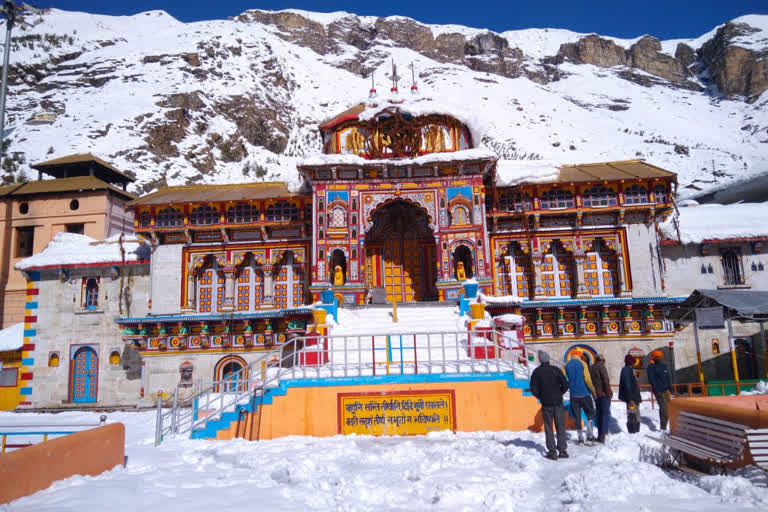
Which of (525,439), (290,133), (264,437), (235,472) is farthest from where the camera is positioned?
(290,133)

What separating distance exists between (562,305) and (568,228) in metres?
3.98

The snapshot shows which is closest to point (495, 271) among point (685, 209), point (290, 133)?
point (685, 209)

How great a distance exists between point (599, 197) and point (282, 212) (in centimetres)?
1472

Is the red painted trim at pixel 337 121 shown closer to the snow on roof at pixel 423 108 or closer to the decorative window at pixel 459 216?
the snow on roof at pixel 423 108

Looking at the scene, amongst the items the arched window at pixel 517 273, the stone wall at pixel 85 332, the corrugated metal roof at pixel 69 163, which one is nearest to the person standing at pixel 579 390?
the arched window at pixel 517 273

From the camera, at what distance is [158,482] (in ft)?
25.0

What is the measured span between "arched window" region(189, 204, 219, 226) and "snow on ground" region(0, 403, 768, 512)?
53.7 feet

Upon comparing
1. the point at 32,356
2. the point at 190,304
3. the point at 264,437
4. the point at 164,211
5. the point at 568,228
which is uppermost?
the point at 164,211

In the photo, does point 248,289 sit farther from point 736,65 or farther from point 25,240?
point 736,65

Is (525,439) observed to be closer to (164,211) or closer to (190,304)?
(190,304)

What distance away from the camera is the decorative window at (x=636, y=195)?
23891 mm

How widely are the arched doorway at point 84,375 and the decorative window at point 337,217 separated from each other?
496 inches

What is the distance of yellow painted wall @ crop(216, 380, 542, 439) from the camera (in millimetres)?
11781

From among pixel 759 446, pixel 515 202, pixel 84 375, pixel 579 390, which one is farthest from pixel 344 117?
pixel 759 446
